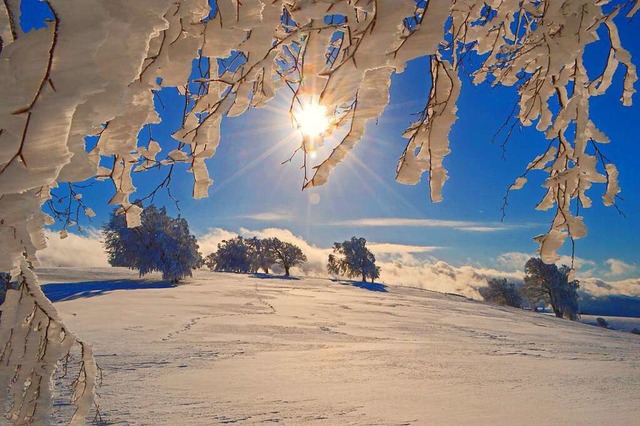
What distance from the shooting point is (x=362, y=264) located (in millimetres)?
44281

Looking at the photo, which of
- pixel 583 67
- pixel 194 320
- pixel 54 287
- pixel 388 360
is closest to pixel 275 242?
pixel 54 287

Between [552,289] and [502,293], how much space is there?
7.25m

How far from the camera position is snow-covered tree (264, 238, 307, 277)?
47.2m

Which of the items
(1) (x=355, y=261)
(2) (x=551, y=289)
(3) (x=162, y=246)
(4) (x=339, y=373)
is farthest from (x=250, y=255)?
(4) (x=339, y=373)

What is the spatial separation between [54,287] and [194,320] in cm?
1326

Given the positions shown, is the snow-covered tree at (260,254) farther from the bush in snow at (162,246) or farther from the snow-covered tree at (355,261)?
the bush in snow at (162,246)

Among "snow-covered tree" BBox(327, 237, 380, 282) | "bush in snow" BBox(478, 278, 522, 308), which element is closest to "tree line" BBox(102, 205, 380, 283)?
"snow-covered tree" BBox(327, 237, 380, 282)

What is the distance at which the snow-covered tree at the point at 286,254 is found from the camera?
4716cm

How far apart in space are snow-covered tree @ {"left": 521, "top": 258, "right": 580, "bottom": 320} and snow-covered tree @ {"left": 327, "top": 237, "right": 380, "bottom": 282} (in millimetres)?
14163

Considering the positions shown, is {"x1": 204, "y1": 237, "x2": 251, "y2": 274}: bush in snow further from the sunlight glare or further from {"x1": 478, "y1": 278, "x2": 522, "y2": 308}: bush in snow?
the sunlight glare

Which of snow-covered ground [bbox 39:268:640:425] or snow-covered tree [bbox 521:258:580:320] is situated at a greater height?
snow-covered tree [bbox 521:258:580:320]

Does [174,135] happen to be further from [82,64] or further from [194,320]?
[194,320]

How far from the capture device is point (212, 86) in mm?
1555

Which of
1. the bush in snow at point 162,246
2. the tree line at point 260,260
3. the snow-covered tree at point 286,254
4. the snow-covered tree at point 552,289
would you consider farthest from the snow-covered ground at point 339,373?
the snow-covered tree at point 286,254
